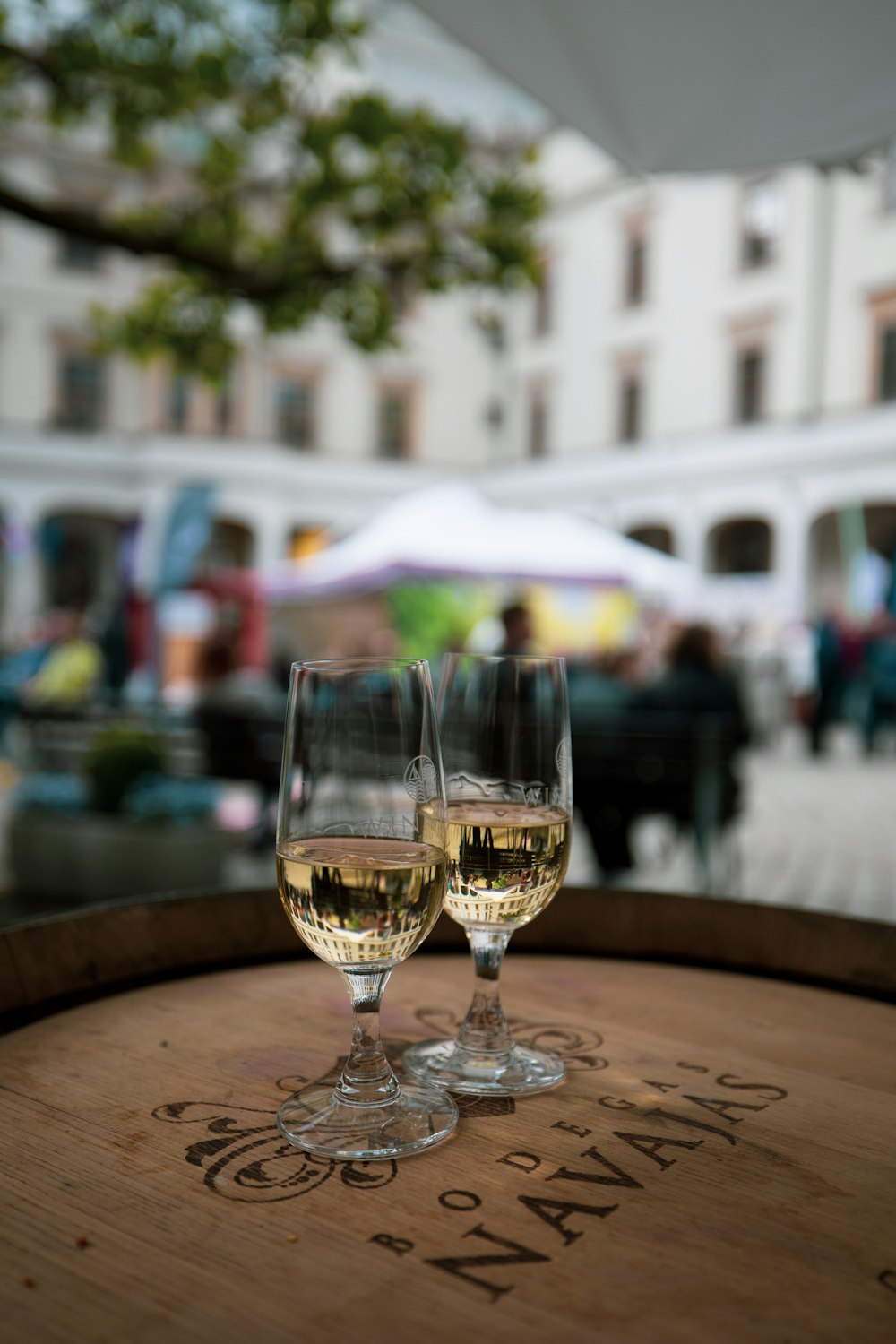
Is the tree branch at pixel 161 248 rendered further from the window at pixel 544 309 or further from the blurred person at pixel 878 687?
the window at pixel 544 309

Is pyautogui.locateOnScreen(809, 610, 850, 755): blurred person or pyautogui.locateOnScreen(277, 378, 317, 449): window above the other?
pyautogui.locateOnScreen(277, 378, 317, 449): window

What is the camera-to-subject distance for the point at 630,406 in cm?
2269

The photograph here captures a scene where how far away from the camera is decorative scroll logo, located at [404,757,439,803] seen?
788mm

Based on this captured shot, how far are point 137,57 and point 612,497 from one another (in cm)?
1854

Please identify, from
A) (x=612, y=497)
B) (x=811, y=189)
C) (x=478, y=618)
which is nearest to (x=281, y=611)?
(x=478, y=618)

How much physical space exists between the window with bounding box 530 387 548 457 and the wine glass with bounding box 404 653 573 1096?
24.2 metres

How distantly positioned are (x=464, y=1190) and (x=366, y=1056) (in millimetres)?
137

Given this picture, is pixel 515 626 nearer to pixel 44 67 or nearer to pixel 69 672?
pixel 44 67

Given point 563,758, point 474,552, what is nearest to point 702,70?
point 563,758

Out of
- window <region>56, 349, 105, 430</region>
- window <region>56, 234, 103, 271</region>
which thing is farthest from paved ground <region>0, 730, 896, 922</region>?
window <region>56, 234, 103, 271</region>

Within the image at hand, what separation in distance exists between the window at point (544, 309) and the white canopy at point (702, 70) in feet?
76.9

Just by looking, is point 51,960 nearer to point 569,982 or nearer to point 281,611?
point 569,982

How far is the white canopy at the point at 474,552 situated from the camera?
9.72 metres

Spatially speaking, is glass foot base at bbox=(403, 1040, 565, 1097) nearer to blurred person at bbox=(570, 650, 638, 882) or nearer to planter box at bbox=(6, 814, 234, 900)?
blurred person at bbox=(570, 650, 638, 882)
